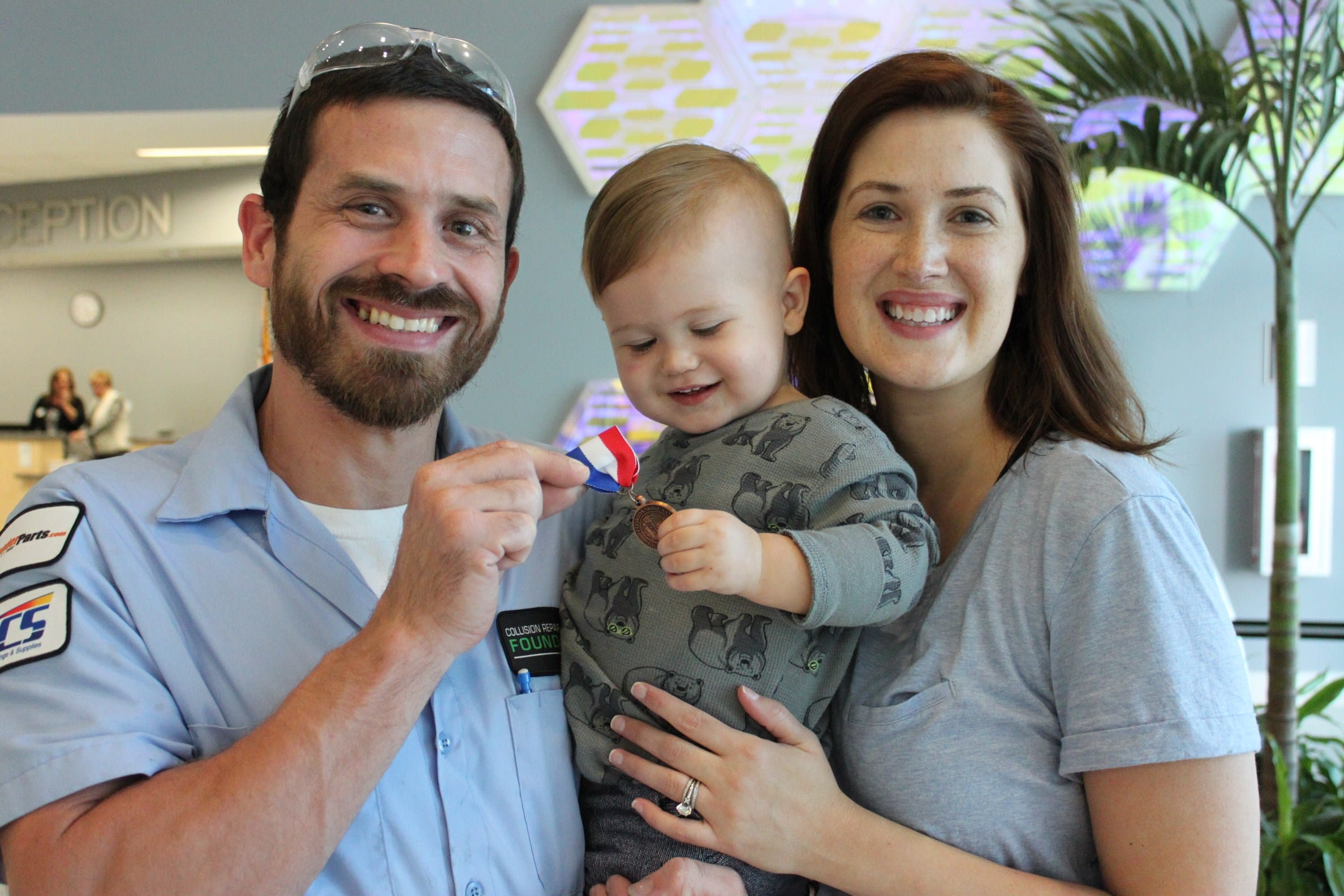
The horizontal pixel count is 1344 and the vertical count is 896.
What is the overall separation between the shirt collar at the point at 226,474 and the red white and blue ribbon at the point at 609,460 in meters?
0.46

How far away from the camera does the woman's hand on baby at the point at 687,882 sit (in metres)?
1.25

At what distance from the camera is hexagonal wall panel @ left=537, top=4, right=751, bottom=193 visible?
425 cm

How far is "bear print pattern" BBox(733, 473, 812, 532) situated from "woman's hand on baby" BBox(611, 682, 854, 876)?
0.75 feet

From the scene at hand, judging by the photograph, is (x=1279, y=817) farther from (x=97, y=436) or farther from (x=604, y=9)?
(x=97, y=436)

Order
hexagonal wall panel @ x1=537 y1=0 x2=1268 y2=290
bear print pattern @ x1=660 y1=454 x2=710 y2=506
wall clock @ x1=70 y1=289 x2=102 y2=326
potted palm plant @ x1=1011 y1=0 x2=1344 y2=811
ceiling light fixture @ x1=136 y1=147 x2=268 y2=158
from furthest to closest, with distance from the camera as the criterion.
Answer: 1. wall clock @ x1=70 y1=289 x2=102 y2=326
2. ceiling light fixture @ x1=136 y1=147 x2=268 y2=158
3. hexagonal wall panel @ x1=537 y1=0 x2=1268 y2=290
4. potted palm plant @ x1=1011 y1=0 x2=1344 y2=811
5. bear print pattern @ x1=660 y1=454 x2=710 y2=506

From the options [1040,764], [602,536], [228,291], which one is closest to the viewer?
[1040,764]

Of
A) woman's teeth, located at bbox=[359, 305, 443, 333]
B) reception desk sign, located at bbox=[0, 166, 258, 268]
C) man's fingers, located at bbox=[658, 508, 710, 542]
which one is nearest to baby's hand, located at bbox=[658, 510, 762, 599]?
man's fingers, located at bbox=[658, 508, 710, 542]

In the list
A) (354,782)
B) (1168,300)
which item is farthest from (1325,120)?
(354,782)

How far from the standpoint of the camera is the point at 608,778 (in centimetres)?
140

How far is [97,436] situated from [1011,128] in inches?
355

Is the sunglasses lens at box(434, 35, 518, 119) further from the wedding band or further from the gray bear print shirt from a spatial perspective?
the wedding band

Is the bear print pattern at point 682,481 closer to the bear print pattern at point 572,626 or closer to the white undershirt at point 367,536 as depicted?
the bear print pattern at point 572,626

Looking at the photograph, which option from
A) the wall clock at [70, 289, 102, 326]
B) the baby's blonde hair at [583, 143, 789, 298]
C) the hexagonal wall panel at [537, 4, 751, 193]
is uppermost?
the hexagonal wall panel at [537, 4, 751, 193]

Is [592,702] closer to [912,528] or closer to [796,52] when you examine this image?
[912,528]
